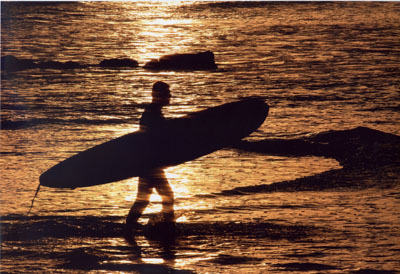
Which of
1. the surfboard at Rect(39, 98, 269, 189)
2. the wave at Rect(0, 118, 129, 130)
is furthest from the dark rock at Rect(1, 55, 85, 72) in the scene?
the surfboard at Rect(39, 98, 269, 189)

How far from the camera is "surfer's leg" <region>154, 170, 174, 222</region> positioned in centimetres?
1255

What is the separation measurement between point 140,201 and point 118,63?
28.9 meters

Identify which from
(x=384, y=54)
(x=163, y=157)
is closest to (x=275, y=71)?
(x=384, y=54)

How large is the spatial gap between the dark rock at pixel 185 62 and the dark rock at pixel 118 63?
0.67 m

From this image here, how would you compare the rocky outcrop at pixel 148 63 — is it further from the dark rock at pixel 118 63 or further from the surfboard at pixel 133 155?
the surfboard at pixel 133 155

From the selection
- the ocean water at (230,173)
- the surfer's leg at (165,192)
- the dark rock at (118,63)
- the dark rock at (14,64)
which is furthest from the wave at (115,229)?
the dark rock at (118,63)

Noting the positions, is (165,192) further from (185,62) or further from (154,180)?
(185,62)

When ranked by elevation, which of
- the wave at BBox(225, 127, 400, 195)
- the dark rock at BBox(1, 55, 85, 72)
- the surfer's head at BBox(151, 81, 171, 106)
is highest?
the surfer's head at BBox(151, 81, 171, 106)

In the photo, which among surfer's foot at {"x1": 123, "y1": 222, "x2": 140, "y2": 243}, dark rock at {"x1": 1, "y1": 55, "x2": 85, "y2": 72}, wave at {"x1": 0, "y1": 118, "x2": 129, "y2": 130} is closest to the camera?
surfer's foot at {"x1": 123, "y1": 222, "x2": 140, "y2": 243}

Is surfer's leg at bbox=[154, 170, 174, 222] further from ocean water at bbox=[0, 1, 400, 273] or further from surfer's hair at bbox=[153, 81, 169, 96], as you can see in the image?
surfer's hair at bbox=[153, 81, 169, 96]

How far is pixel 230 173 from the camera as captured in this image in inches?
667

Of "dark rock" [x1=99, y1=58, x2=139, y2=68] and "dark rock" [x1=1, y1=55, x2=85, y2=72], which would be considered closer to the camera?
"dark rock" [x1=1, y1=55, x2=85, y2=72]

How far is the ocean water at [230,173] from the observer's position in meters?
11.6

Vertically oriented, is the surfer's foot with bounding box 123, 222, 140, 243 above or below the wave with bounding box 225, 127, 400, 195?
above
